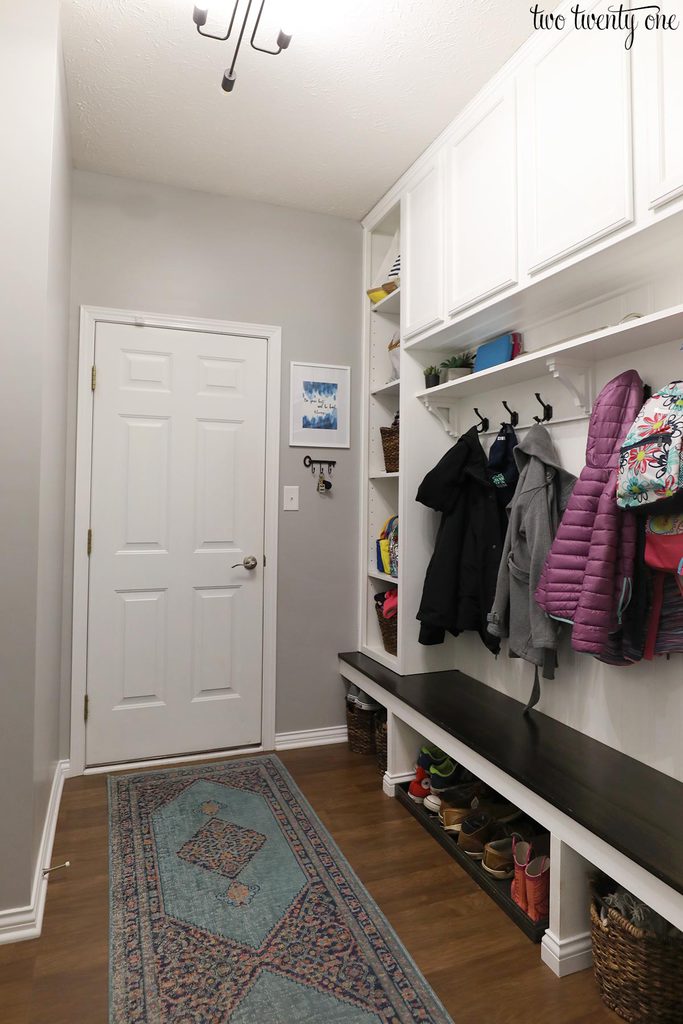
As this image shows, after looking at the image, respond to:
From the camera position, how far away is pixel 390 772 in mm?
2668

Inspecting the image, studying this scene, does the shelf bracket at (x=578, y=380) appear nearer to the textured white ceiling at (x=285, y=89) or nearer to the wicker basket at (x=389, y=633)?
the textured white ceiling at (x=285, y=89)

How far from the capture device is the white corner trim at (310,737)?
315 centimetres

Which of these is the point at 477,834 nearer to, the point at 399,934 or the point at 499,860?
the point at 499,860


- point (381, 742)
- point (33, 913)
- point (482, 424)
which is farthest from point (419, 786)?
point (482, 424)

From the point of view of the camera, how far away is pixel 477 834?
2.16 metres

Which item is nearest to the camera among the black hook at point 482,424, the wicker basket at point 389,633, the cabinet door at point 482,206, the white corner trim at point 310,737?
the cabinet door at point 482,206

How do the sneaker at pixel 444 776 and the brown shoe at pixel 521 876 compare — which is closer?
the brown shoe at pixel 521 876

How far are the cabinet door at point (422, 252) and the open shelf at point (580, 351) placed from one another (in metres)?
0.30

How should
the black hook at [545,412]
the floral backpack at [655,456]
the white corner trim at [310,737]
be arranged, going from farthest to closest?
the white corner trim at [310,737] < the black hook at [545,412] < the floral backpack at [655,456]

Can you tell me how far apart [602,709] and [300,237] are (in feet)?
8.46

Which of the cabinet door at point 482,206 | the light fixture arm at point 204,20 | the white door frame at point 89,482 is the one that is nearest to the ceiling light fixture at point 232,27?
the light fixture arm at point 204,20

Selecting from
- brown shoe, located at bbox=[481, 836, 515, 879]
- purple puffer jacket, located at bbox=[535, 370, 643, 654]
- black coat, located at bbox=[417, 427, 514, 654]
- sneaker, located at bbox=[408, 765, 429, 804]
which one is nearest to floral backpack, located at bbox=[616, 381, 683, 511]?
purple puffer jacket, located at bbox=[535, 370, 643, 654]

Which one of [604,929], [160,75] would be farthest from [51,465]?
[604,929]

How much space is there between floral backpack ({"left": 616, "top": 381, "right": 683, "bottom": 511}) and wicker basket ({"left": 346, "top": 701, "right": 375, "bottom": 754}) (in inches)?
72.3
